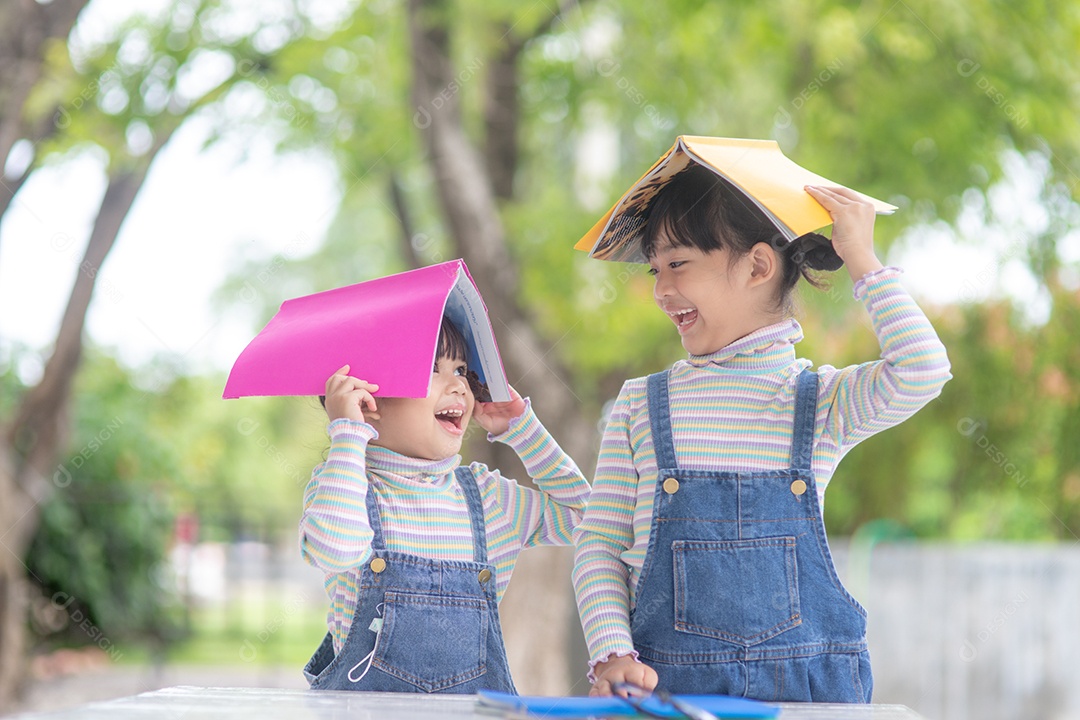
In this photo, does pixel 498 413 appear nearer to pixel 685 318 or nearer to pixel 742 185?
pixel 685 318

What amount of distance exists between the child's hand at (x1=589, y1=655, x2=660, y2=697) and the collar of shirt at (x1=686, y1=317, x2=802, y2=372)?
0.47 m

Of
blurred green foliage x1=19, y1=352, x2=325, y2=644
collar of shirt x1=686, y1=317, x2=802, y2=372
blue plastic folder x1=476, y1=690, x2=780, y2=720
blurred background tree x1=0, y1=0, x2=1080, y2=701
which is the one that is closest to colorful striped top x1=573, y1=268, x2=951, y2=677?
collar of shirt x1=686, y1=317, x2=802, y2=372

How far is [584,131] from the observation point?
6078 millimetres

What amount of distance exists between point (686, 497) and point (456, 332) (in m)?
0.45

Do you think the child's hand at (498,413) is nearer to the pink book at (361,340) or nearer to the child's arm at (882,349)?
the pink book at (361,340)

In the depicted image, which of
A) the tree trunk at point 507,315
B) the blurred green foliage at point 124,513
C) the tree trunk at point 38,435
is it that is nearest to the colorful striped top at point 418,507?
the tree trunk at point 507,315

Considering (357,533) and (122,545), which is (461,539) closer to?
(357,533)

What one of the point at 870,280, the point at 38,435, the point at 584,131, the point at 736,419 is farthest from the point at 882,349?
the point at 38,435

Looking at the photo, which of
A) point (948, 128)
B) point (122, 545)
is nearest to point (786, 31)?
point (948, 128)

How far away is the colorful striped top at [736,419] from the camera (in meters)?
1.64

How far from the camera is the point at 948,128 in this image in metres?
4.84

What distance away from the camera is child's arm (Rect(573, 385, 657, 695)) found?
167cm

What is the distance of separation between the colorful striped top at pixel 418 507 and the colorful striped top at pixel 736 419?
0.39 feet

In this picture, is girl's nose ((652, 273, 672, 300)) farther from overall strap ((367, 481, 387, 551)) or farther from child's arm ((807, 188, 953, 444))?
overall strap ((367, 481, 387, 551))
